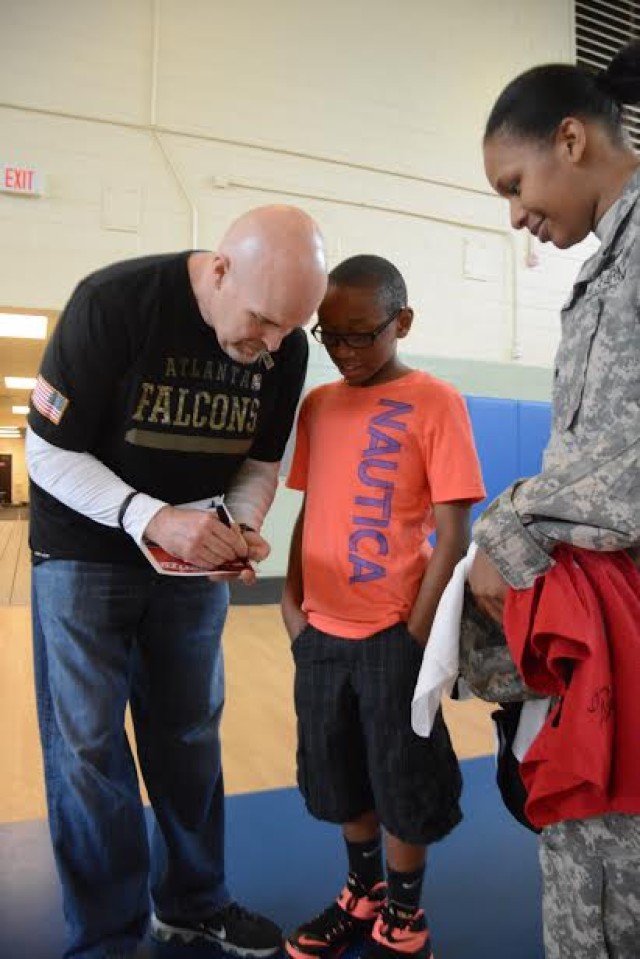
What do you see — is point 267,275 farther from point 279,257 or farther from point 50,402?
point 50,402

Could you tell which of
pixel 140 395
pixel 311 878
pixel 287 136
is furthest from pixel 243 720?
pixel 287 136

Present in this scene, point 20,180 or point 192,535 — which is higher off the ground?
point 20,180

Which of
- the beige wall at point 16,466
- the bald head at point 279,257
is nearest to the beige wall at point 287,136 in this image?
the bald head at point 279,257

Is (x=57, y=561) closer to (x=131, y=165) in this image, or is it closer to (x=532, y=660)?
(x=532, y=660)

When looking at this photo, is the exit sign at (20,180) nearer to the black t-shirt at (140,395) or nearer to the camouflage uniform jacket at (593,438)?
the black t-shirt at (140,395)

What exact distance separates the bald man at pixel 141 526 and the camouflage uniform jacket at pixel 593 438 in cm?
45

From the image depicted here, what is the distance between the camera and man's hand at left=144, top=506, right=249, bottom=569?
4.05ft

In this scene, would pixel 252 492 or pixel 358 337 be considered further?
pixel 252 492

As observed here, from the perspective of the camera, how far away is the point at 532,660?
939 mm

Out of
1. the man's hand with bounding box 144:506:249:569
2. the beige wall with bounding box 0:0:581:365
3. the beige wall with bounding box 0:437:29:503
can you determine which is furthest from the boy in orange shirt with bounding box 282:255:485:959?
the beige wall with bounding box 0:437:29:503

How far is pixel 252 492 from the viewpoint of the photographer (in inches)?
58.5

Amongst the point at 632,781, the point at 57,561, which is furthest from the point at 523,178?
the point at 57,561

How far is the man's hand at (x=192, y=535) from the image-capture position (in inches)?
48.6

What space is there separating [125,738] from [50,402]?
2.09 ft
